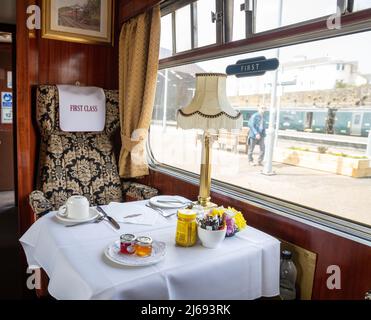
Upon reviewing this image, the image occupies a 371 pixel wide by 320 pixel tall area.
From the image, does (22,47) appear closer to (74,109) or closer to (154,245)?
(74,109)

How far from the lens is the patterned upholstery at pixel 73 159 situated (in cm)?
262

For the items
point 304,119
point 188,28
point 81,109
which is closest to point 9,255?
point 81,109

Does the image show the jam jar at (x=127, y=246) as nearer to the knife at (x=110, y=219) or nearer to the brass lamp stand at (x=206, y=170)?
the knife at (x=110, y=219)

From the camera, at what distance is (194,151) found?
2.77 m

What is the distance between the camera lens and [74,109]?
8.98ft

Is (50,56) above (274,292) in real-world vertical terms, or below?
above

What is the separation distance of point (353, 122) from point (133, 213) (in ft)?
3.99

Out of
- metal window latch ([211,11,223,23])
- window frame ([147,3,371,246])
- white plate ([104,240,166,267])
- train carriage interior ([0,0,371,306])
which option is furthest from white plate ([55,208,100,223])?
metal window latch ([211,11,223,23])

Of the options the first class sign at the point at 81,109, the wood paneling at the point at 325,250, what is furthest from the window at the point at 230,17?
the wood paneling at the point at 325,250

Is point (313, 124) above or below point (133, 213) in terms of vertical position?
above

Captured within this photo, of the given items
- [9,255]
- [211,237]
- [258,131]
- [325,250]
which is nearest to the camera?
[211,237]

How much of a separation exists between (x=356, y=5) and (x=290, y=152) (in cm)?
93

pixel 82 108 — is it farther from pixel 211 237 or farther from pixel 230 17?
pixel 211 237
